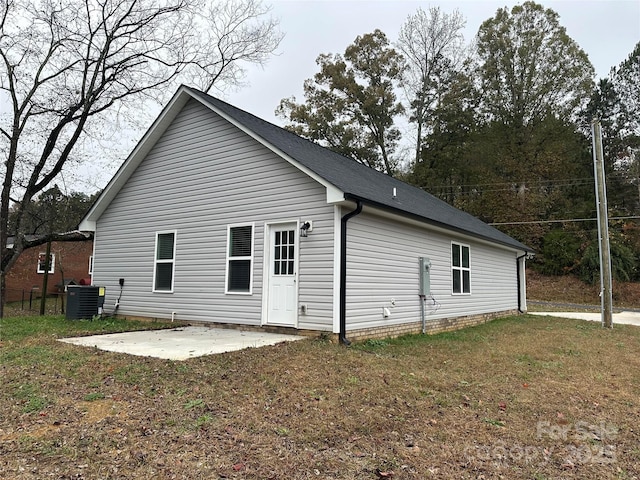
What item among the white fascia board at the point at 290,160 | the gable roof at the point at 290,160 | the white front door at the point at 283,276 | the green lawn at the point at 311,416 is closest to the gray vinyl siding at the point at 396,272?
the gable roof at the point at 290,160

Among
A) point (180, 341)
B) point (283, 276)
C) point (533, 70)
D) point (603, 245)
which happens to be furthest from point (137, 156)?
point (533, 70)

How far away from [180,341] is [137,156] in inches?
221

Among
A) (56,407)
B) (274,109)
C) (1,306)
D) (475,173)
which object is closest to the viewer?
(56,407)

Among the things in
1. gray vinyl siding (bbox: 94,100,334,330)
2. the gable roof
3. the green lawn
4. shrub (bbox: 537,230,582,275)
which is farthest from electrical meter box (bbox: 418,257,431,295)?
shrub (bbox: 537,230,582,275)

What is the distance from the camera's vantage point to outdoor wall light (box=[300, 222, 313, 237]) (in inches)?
301

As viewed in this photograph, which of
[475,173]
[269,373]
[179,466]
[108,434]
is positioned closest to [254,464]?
[179,466]

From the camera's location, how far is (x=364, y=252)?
784cm

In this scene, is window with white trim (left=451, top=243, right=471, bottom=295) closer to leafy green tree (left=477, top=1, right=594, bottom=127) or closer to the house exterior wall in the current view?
leafy green tree (left=477, top=1, right=594, bottom=127)

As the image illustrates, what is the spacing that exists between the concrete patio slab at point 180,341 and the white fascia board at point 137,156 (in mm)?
4443

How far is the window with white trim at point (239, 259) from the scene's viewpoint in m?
8.52

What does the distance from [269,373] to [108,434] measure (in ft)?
6.53

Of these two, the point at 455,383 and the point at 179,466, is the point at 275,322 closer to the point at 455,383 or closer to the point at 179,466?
Result: the point at 455,383

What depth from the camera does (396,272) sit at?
28.7ft

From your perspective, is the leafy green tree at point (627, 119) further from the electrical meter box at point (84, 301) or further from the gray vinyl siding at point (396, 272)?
the electrical meter box at point (84, 301)
